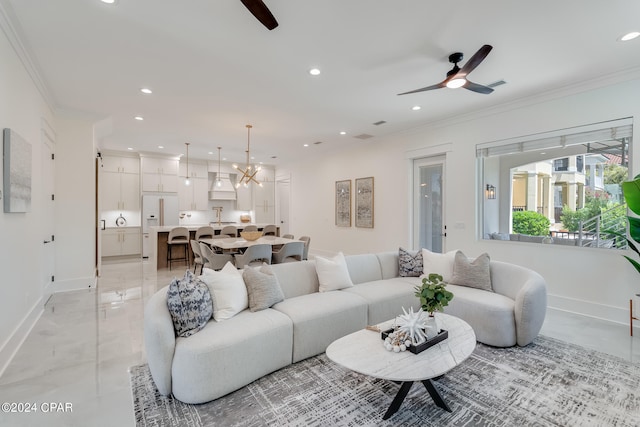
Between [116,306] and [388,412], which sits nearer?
[388,412]

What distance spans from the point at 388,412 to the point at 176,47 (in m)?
3.65

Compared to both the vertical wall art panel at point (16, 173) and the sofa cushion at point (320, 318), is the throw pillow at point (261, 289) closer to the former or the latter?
the sofa cushion at point (320, 318)

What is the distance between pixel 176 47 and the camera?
2.97 metres

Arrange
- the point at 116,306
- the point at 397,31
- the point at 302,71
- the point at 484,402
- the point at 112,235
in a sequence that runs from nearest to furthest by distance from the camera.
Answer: the point at 484,402 → the point at 397,31 → the point at 302,71 → the point at 116,306 → the point at 112,235

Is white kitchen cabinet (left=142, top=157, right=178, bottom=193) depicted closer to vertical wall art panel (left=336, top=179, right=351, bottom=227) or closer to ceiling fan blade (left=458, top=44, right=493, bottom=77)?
vertical wall art panel (left=336, top=179, right=351, bottom=227)

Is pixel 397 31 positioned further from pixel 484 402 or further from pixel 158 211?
pixel 158 211

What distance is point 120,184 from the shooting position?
827 cm

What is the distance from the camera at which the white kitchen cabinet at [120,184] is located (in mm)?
8086

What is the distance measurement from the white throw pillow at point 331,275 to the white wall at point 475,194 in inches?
107

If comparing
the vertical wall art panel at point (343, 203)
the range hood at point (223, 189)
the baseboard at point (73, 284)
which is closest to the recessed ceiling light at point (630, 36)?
the vertical wall art panel at point (343, 203)

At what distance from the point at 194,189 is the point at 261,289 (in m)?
7.34

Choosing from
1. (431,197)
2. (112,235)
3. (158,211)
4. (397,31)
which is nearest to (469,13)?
(397,31)

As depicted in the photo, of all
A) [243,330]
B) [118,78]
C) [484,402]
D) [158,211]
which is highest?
[118,78]

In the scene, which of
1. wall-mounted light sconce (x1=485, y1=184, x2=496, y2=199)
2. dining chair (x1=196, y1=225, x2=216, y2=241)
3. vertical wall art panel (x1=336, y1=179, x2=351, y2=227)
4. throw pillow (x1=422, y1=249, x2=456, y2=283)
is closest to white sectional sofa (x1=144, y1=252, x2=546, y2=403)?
throw pillow (x1=422, y1=249, x2=456, y2=283)
